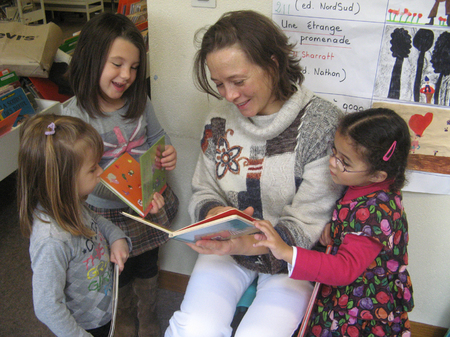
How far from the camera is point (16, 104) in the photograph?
180 cm

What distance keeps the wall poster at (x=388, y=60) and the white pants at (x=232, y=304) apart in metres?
0.62

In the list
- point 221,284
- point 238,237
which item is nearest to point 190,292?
point 221,284

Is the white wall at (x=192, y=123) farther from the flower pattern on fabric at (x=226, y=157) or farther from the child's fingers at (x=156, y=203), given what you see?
the child's fingers at (x=156, y=203)

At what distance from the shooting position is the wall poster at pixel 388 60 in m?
1.21

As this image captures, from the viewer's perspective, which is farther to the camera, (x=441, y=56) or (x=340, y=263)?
(x=441, y=56)

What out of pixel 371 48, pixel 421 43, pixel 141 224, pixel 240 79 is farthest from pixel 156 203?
pixel 421 43

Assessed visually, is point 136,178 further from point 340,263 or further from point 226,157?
point 340,263

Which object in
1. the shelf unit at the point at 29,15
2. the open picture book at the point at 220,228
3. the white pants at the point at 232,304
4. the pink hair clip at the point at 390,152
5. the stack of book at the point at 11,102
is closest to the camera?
the open picture book at the point at 220,228

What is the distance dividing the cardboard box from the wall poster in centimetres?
130

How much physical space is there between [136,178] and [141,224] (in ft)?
0.96

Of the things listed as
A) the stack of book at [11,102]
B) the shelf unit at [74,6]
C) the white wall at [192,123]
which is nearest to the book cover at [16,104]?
the stack of book at [11,102]

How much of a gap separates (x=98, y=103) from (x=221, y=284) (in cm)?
72

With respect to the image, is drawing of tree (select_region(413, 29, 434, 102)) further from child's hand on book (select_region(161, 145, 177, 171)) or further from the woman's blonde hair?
the woman's blonde hair

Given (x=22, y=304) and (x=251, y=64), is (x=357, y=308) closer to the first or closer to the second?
(x=251, y=64)
